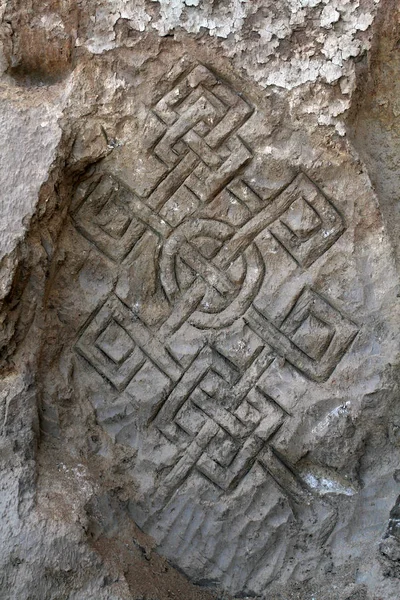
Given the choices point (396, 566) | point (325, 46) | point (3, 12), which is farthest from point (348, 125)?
point (396, 566)

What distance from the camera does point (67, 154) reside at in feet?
7.82

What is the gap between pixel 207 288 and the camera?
246 cm

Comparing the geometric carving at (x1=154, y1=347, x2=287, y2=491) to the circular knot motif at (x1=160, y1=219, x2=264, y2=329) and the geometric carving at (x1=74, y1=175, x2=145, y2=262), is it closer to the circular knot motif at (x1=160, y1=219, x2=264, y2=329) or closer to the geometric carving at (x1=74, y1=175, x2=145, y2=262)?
the circular knot motif at (x1=160, y1=219, x2=264, y2=329)

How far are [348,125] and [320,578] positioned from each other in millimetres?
1277

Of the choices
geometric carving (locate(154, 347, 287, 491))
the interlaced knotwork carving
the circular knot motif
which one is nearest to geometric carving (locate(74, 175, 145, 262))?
the interlaced knotwork carving

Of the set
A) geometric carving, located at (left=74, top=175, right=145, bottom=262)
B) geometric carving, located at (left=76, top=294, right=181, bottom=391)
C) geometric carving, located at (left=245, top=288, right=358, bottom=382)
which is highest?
geometric carving, located at (left=245, top=288, right=358, bottom=382)

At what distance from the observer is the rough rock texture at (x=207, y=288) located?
2350 mm

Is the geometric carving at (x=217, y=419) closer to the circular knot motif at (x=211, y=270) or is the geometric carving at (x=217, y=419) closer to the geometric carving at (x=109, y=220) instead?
the circular knot motif at (x=211, y=270)

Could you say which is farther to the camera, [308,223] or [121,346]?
[121,346]

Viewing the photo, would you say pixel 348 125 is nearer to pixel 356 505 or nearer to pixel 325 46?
pixel 325 46

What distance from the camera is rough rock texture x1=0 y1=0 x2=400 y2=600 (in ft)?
7.71

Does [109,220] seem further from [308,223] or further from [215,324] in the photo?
[308,223]

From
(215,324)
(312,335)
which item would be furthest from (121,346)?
(312,335)

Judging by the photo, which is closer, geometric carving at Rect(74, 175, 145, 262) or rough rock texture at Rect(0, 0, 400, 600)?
rough rock texture at Rect(0, 0, 400, 600)
